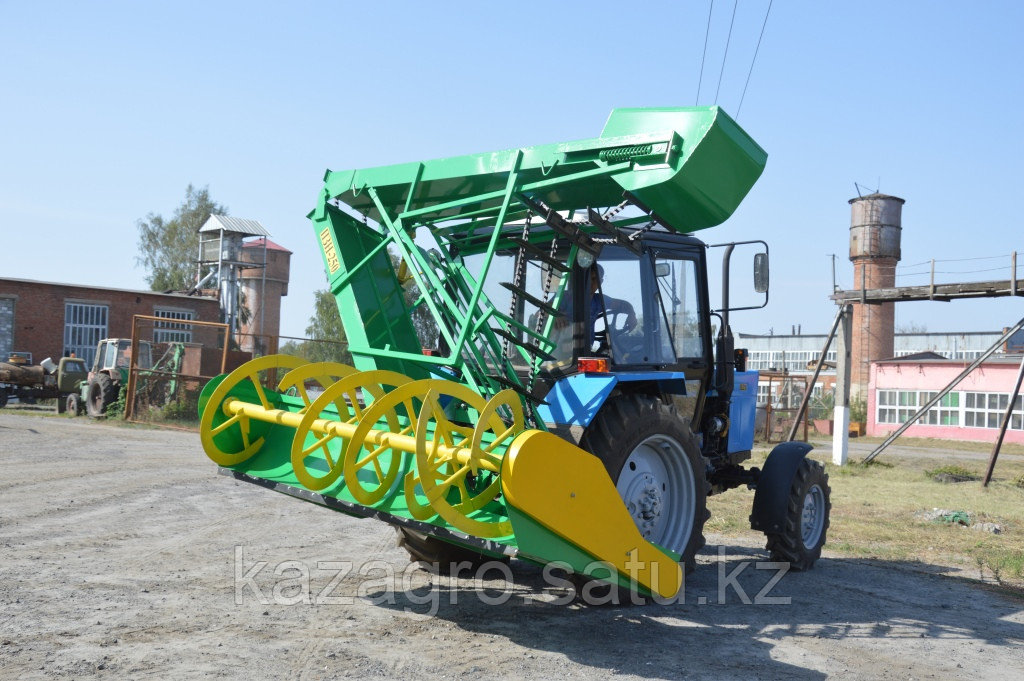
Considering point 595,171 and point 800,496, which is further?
point 800,496

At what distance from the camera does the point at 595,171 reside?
515 centimetres

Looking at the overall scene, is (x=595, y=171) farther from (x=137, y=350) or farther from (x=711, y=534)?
(x=137, y=350)

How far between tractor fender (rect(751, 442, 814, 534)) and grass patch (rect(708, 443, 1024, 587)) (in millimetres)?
1529

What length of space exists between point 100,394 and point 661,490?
1831cm

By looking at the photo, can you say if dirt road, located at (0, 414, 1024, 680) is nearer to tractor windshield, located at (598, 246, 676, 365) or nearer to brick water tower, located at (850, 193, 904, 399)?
tractor windshield, located at (598, 246, 676, 365)

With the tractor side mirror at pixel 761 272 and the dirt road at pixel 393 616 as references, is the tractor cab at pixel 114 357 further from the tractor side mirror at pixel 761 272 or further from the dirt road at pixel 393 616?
the tractor side mirror at pixel 761 272

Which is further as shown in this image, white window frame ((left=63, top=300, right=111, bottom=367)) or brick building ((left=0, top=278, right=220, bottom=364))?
white window frame ((left=63, top=300, right=111, bottom=367))

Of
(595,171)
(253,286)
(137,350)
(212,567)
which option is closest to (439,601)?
(212,567)

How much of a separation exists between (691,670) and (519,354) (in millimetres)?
2402

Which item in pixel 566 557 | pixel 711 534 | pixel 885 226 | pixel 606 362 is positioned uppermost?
pixel 885 226

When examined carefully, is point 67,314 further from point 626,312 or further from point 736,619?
point 736,619

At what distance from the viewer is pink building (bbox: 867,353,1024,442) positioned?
109 ft

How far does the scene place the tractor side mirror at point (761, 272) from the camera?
6.60 meters

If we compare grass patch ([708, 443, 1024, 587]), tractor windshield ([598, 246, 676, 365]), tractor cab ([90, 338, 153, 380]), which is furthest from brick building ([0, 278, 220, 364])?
tractor windshield ([598, 246, 676, 365])
